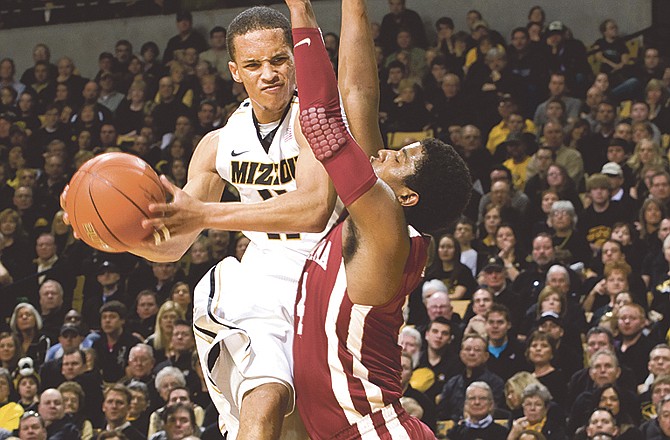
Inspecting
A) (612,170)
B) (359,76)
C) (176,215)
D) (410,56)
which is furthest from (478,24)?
(176,215)

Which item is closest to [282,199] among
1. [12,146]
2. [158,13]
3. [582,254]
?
[582,254]

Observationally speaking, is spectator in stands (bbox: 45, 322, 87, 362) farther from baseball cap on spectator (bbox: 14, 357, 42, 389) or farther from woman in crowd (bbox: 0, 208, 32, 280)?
woman in crowd (bbox: 0, 208, 32, 280)

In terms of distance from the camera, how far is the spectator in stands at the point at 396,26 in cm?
1329

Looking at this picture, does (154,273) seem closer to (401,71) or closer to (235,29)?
(401,71)

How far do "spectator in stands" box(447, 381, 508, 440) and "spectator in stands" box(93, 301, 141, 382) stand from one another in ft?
10.3

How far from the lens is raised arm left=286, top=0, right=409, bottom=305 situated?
3.46 m

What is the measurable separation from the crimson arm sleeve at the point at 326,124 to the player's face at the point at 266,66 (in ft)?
1.76

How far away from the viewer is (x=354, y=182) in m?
3.44

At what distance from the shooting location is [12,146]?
1348cm

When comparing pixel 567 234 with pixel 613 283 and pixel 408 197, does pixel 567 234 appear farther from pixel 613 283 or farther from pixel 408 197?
pixel 408 197

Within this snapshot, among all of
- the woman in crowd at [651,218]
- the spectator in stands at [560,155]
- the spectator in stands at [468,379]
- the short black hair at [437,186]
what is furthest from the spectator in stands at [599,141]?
the short black hair at [437,186]

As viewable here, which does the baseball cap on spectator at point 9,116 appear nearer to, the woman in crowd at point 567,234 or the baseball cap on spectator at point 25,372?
the baseball cap on spectator at point 25,372

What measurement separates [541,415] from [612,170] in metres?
2.94

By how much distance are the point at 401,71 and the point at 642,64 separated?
2.42 m
